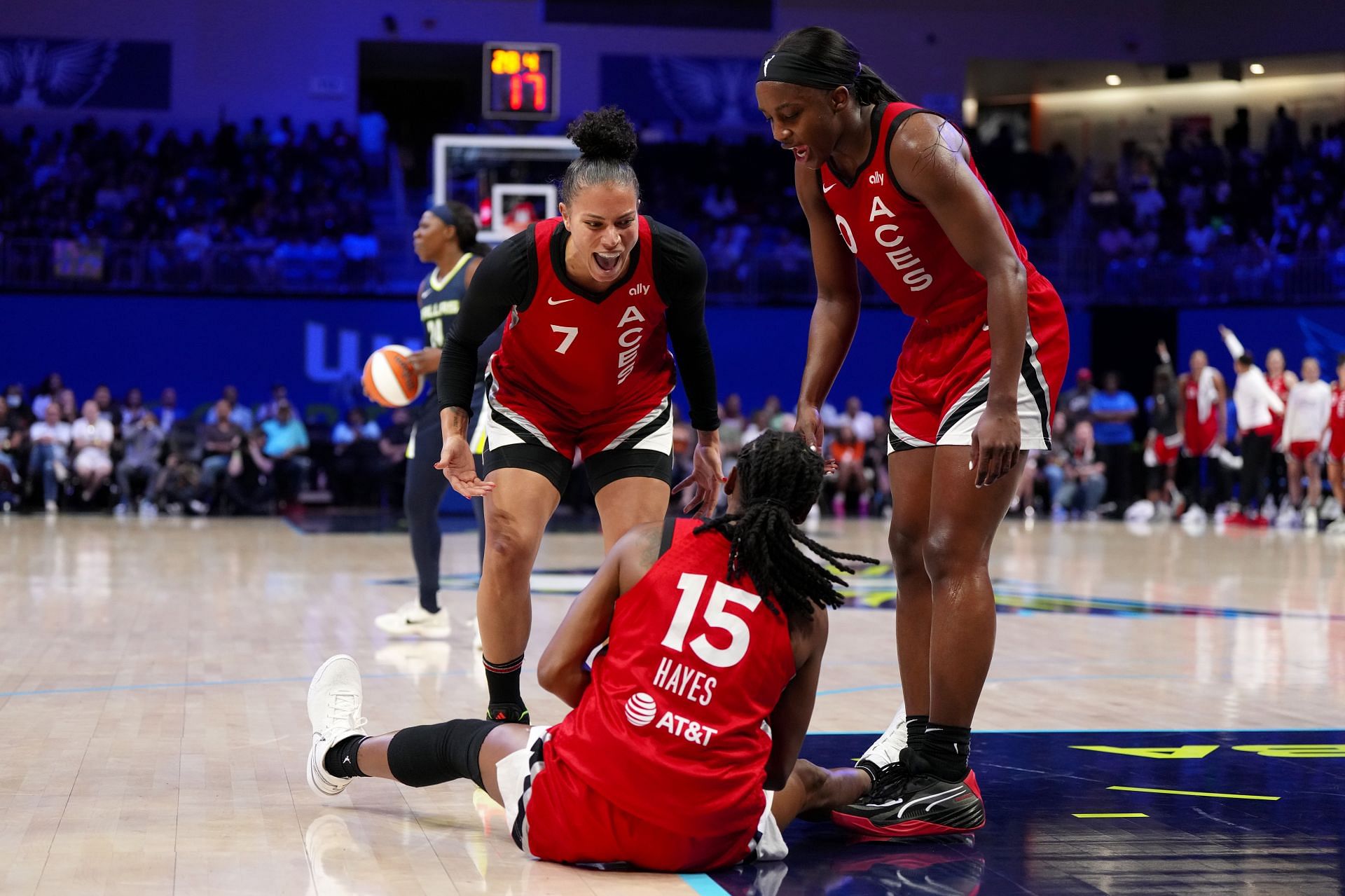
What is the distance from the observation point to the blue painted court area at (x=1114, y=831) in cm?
305

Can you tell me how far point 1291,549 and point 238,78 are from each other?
1697 cm

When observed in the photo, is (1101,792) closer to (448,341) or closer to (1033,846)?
(1033,846)

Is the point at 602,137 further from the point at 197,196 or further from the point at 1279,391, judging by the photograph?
the point at 197,196

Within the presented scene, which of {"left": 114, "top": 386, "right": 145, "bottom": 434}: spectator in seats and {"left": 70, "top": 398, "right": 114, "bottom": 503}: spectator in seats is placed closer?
{"left": 70, "top": 398, "right": 114, "bottom": 503}: spectator in seats

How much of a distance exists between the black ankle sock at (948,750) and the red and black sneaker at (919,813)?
4 cm

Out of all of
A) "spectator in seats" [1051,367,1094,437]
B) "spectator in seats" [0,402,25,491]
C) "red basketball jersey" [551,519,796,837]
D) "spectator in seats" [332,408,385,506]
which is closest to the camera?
"red basketball jersey" [551,519,796,837]

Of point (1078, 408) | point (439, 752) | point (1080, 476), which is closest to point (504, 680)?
point (439, 752)

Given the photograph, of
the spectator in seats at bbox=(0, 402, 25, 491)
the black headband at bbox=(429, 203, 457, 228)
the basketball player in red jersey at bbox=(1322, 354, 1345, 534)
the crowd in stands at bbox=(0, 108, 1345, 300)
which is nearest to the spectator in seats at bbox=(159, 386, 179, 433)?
the spectator in seats at bbox=(0, 402, 25, 491)

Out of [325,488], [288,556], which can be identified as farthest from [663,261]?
[325,488]

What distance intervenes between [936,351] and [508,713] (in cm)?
159

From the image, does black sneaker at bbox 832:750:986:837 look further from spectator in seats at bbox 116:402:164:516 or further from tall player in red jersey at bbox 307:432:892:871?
spectator in seats at bbox 116:402:164:516

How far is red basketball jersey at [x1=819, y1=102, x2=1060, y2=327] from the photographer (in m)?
3.61

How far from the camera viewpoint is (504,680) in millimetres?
4230

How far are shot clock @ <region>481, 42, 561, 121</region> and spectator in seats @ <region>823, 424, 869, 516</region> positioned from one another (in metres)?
6.47
